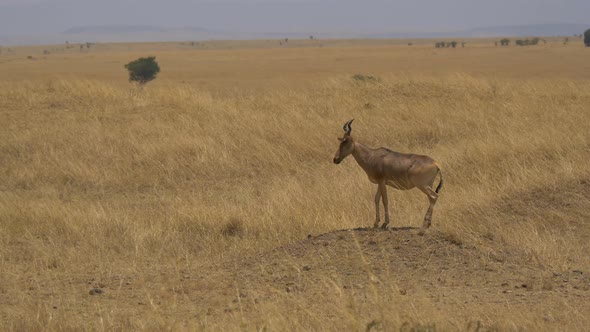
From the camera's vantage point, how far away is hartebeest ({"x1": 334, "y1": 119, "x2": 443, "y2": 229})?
7.46 m

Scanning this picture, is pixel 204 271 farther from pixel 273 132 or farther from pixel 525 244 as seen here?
pixel 273 132

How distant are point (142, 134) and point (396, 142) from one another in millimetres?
4328

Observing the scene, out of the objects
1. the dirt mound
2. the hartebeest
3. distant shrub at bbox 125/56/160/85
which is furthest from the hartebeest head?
distant shrub at bbox 125/56/160/85

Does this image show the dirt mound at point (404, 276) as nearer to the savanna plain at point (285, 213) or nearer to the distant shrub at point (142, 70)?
the savanna plain at point (285, 213)

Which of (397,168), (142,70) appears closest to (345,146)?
(397,168)

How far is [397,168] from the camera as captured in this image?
A: 752 cm

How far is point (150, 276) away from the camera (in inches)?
277

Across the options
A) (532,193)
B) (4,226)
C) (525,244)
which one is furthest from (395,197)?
(4,226)

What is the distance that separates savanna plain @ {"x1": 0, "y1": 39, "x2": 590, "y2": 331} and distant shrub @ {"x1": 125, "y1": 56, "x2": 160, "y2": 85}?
698 inches

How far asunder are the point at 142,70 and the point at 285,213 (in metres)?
28.3

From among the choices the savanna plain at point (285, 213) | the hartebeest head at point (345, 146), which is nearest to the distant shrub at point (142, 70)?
the savanna plain at point (285, 213)

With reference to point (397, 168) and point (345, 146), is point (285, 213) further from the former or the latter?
point (397, 168)

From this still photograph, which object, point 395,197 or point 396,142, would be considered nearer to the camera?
point 395,197

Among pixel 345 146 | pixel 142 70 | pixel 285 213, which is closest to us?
pixel 345 146
